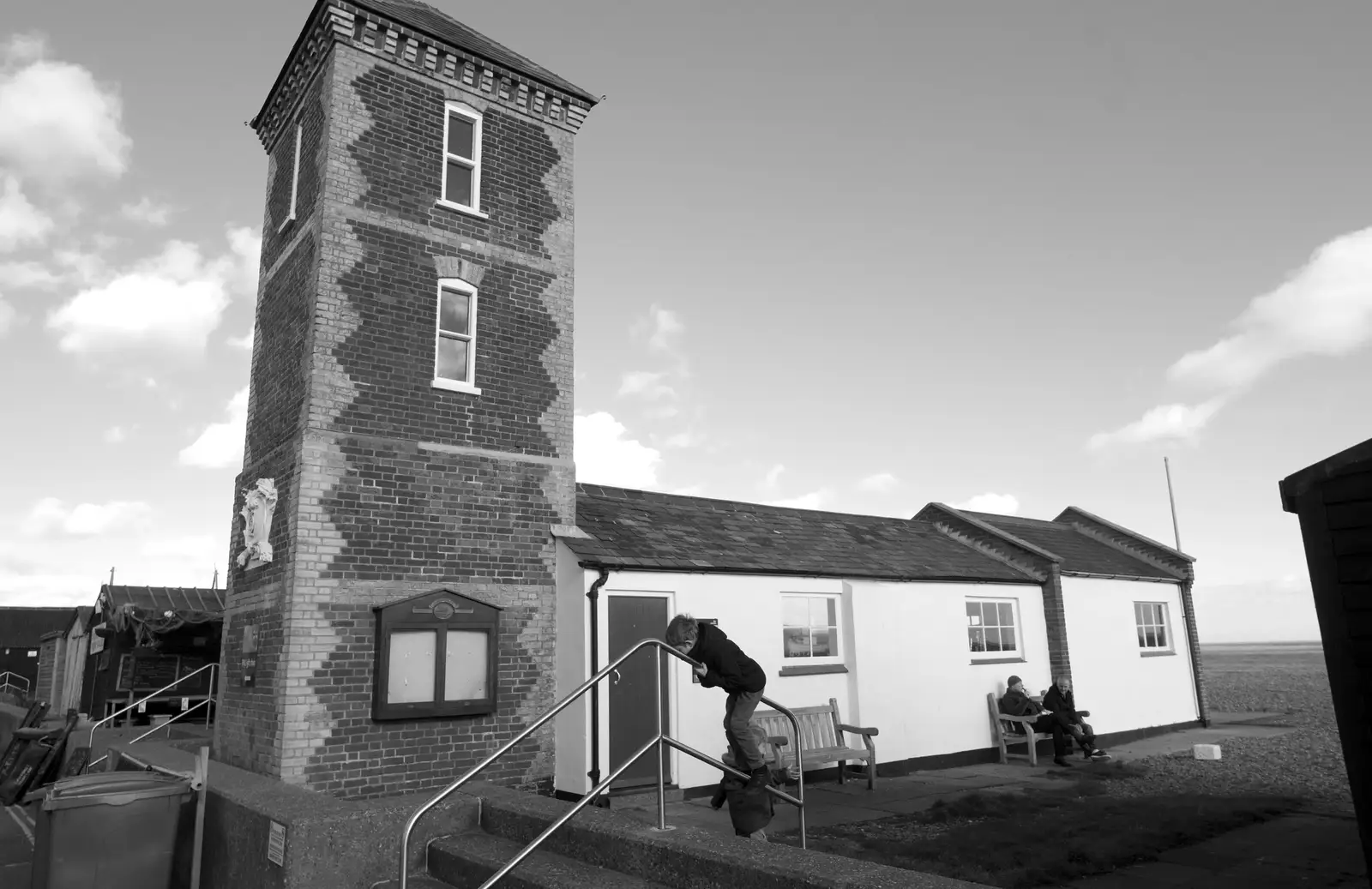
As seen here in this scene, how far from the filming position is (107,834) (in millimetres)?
7148

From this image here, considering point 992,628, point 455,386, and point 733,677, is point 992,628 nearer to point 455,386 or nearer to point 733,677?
point 733,677

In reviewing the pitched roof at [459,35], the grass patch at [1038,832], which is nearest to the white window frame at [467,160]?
the pitched roof at [459,35]

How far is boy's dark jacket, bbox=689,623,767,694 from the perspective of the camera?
7652 mm

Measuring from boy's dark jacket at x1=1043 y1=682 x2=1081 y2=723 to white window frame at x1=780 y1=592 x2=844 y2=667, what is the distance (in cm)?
421

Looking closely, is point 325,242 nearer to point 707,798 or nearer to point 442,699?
point 442,699

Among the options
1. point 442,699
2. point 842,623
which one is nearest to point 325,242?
point 442,699

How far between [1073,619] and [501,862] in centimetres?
1506

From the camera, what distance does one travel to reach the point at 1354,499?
618cm

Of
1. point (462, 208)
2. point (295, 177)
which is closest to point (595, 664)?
point (462, 208)

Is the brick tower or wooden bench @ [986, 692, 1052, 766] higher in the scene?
the brick tower

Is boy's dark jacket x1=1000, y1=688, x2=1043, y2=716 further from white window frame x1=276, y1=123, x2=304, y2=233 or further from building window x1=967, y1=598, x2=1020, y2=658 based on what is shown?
white window frame x1=276, y1=123, x2=304, y2=233

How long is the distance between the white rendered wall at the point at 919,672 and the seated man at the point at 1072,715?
3.14 feet

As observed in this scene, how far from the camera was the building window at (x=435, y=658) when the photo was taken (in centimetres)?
1020

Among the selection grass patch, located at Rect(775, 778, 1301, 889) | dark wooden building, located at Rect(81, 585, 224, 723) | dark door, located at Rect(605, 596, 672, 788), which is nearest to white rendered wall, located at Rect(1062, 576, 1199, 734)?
grass patch, located at Rect(775, 778, 1301, 889)
